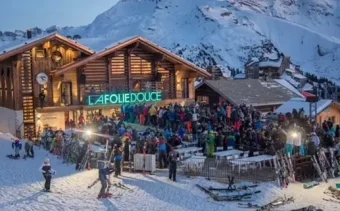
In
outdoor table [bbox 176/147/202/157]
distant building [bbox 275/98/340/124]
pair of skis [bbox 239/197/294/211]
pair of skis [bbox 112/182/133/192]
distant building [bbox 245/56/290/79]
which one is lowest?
pair of skis [bbox 239/197/294/211]

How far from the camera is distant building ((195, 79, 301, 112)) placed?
145 ft

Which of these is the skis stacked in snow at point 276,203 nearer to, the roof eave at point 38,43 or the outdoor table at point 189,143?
the outdoor table at point 189,143

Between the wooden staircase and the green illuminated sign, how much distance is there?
3589 mm

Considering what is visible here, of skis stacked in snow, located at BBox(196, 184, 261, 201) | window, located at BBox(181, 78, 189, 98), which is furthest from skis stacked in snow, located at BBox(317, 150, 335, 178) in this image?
window, located at BBox(181, 78, 189, 98)

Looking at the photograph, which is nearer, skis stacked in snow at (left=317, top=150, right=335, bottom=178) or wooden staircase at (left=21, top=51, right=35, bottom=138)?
skis stacked in snow at (left=317, top=150, right=335, bottom=178)

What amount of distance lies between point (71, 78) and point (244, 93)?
15578 mm

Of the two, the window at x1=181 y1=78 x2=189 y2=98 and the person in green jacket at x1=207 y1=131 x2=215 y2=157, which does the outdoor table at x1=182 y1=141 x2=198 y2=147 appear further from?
the window at x1=181 y1=78 x2=189 y2=98

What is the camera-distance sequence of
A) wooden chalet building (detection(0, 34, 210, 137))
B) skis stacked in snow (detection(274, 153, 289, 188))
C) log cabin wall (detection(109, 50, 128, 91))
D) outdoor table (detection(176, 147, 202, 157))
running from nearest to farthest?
1. skis stacked in snow (detection(274, 153, 289, 188))
2. outdoor table (detection(176, 147, 202, 157))
3. wooden chalet building (detection(0, 34, 210, 137))
4. log cabin wall (detection(109, 50, 128, 91))

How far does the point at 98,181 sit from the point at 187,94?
1899 cm

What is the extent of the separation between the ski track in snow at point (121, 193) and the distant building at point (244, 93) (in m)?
20.4

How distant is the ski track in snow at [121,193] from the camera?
1909cm

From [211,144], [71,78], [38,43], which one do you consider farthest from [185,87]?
[211,144]

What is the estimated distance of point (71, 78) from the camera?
35.6m

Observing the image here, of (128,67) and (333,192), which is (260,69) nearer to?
(128,67)
